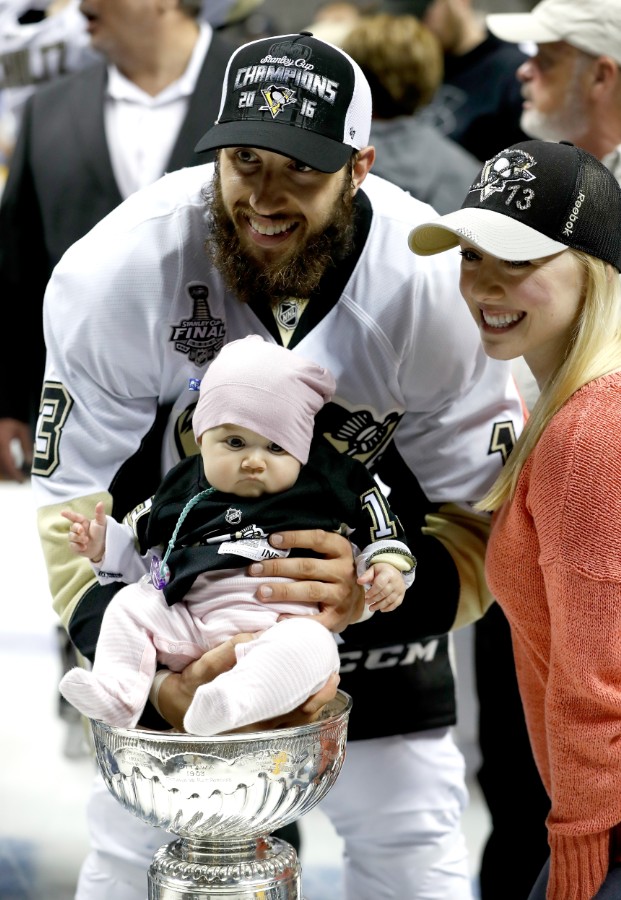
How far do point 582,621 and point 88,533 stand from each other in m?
0.73

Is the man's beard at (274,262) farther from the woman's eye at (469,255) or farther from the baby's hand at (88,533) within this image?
the baby's hand at (88,533)

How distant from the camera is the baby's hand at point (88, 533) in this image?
203cm

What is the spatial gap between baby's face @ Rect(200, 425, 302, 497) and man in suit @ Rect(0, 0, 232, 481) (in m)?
1.84

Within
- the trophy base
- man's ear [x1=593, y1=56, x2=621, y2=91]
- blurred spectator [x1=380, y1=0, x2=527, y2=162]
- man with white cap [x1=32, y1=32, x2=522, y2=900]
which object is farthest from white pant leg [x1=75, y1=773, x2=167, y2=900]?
blurred spectator [x1=380, y1=0, x2=527, y2=162]

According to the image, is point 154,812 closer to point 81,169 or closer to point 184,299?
point 184,299

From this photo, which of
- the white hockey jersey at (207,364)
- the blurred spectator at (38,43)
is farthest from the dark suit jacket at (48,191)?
the white hockey jersey at (207,364)

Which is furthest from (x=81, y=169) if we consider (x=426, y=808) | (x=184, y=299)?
(x=426, y=808)

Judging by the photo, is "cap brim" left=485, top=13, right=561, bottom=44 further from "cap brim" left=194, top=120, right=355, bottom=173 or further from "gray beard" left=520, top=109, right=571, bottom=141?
"cap brim" left=194, top=120, right=355, bottom=173

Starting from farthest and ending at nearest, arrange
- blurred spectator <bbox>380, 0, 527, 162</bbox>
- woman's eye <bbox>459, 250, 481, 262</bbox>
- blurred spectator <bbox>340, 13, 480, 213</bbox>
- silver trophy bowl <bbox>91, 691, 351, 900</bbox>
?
blurred spectator <bbox>380, 0, 527, 162</bbox> < blurred spectator <bbox>340, 13, 480, 213</bbox> < woman's eye <bbox>459, 250, 481, 262</bbox> < silver trophy bowl <bbox>91, 691, 351, 900</bbox>

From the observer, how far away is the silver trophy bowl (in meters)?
1.83

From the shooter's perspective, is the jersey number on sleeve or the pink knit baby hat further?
the jersey number on sleeve

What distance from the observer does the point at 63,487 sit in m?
2.32

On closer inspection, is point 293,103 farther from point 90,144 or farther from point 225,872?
point 90,144

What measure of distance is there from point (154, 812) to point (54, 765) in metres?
2.36
